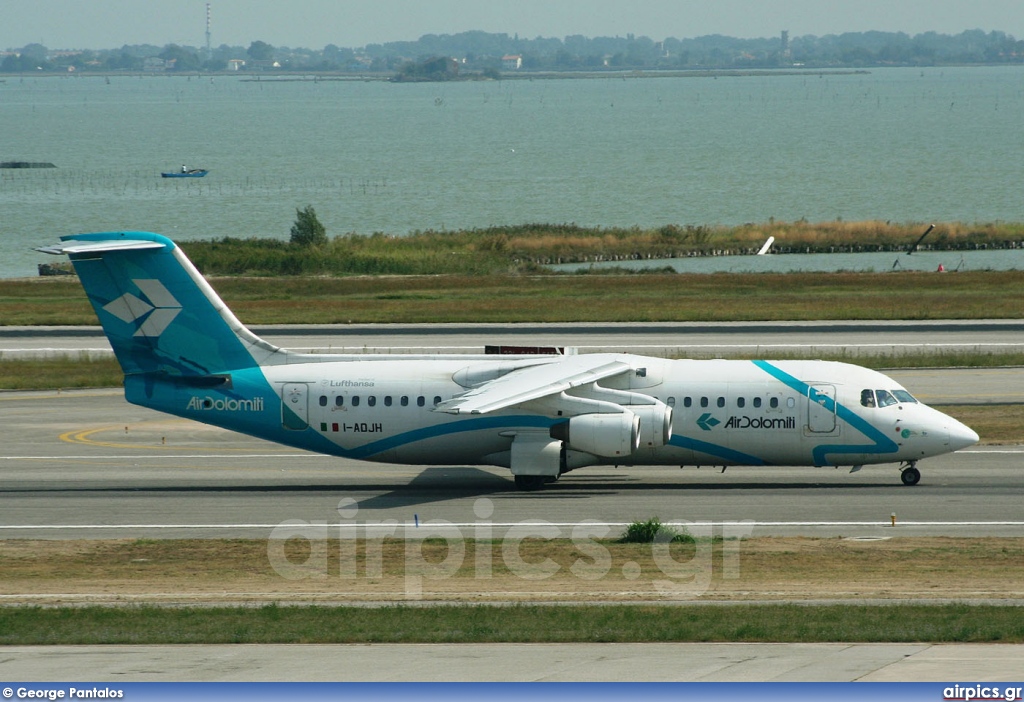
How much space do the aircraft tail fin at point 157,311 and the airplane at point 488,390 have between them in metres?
0.04

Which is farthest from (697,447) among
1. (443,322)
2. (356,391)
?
(443,322)

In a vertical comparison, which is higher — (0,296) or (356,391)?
(356,391)

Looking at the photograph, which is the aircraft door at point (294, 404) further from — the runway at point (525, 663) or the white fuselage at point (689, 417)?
the runway at point (525, 663)

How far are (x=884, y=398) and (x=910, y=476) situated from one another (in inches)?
89.1

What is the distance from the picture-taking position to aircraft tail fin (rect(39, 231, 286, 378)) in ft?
121

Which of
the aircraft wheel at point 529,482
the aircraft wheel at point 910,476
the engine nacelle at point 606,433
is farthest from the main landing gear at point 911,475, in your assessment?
the aircraft wheel at point 529,482

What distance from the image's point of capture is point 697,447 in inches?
1422

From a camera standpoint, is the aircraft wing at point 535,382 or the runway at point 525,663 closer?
the runway at point 525,663

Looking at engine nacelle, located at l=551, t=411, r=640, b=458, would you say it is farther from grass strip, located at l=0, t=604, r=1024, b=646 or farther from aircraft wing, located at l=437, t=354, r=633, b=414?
grass strip, located at l=0, t=604, r=1024, b=646

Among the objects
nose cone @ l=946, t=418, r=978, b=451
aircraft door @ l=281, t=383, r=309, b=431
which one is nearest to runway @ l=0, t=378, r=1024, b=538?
nose cone @ l=946, t=418, r=978, b=451

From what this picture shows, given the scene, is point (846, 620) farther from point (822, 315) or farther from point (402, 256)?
point (402, 256)

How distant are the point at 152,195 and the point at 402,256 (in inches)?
3667

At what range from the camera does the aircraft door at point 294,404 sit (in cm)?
3675

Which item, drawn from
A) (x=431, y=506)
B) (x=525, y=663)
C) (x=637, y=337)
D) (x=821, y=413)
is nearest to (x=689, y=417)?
(x=821, y=413)
